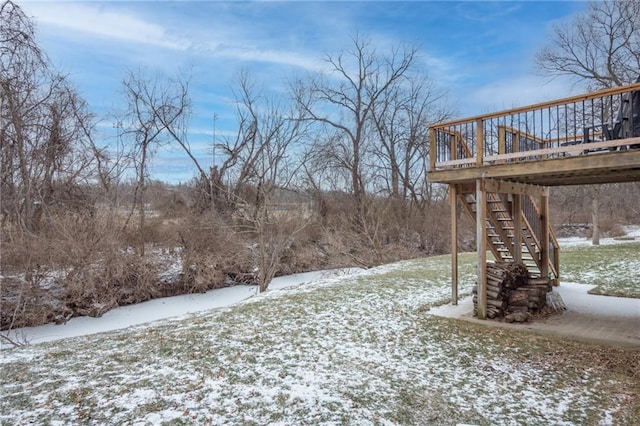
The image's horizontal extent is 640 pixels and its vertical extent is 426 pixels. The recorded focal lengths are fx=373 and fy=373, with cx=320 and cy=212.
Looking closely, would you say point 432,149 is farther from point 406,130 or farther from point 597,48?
point 406,130

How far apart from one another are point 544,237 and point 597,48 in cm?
1256

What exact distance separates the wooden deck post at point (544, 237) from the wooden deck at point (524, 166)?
0.6 inches

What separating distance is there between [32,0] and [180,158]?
33.1ft

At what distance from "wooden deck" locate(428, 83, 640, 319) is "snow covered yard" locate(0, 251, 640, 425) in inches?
60.4

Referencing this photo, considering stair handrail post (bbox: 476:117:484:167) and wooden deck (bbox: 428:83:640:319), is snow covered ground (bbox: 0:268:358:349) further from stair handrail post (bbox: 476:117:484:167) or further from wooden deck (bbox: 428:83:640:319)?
stair handrail post (bbox: 476:117:484:167)

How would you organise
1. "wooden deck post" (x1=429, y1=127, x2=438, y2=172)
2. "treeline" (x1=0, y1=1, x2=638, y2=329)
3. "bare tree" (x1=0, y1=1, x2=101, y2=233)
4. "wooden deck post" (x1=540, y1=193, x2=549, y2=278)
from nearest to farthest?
"wooden deck post" (x1=429, y1=127, x2=438, y2=172)
"wooden deck post" (x1=540, y1=193, x2=549, y2=278)
"bare tree" (x1=0, y1=1, x2=101, y2=233)
"treeline" (x1=0, y1=1, x2=638, y2=329)

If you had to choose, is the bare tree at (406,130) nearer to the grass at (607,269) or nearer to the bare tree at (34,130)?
the grass at (607,269)

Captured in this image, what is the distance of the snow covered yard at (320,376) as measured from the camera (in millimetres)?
3062

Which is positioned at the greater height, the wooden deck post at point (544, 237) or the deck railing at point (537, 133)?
the deck railing at point (537, 133)

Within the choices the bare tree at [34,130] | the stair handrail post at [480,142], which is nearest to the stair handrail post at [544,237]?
the stair handrail post at [480,142]

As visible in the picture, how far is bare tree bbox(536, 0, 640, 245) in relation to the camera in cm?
1380

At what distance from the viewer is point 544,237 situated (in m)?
6.90

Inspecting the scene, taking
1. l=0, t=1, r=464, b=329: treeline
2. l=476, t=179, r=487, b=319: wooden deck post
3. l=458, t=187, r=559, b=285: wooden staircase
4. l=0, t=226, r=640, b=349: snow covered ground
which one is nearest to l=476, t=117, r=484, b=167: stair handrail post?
l=476, t=179, r=487, b=319: wooden deck post

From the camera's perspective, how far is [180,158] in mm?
17016
